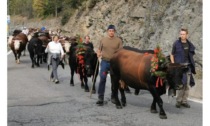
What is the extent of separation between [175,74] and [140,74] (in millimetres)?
1023

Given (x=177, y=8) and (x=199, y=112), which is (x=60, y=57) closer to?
(x=199, y=112)

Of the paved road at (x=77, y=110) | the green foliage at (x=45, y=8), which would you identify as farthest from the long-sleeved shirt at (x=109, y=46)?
the green foliage at (x=45, y=8)

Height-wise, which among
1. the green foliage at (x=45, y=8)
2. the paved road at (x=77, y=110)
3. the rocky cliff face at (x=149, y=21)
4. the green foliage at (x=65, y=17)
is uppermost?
the green foliage at (x=45, y=8)

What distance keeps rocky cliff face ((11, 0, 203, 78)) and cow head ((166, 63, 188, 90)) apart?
4.34m

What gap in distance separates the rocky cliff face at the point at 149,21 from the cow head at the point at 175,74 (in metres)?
4.34

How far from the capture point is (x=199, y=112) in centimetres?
865

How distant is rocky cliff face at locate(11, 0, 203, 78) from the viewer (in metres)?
18.8

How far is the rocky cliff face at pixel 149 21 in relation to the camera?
18.8 m

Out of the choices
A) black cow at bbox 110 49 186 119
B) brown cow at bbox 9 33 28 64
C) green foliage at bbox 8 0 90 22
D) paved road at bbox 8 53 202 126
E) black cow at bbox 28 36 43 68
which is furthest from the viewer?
green foliage at bbox 8 0 90 22

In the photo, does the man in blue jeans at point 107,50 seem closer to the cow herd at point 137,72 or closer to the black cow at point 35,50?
the cow herd at point 137,72

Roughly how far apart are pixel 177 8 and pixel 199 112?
13.2m

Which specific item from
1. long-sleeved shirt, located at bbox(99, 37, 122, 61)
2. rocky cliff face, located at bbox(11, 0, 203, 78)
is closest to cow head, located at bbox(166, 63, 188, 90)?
long-sleeved shirt, located at bbox(99, 37, 122, 61)

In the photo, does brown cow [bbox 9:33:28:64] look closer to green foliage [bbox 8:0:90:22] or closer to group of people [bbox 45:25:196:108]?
group of people [bbox 45:25:196:108]
